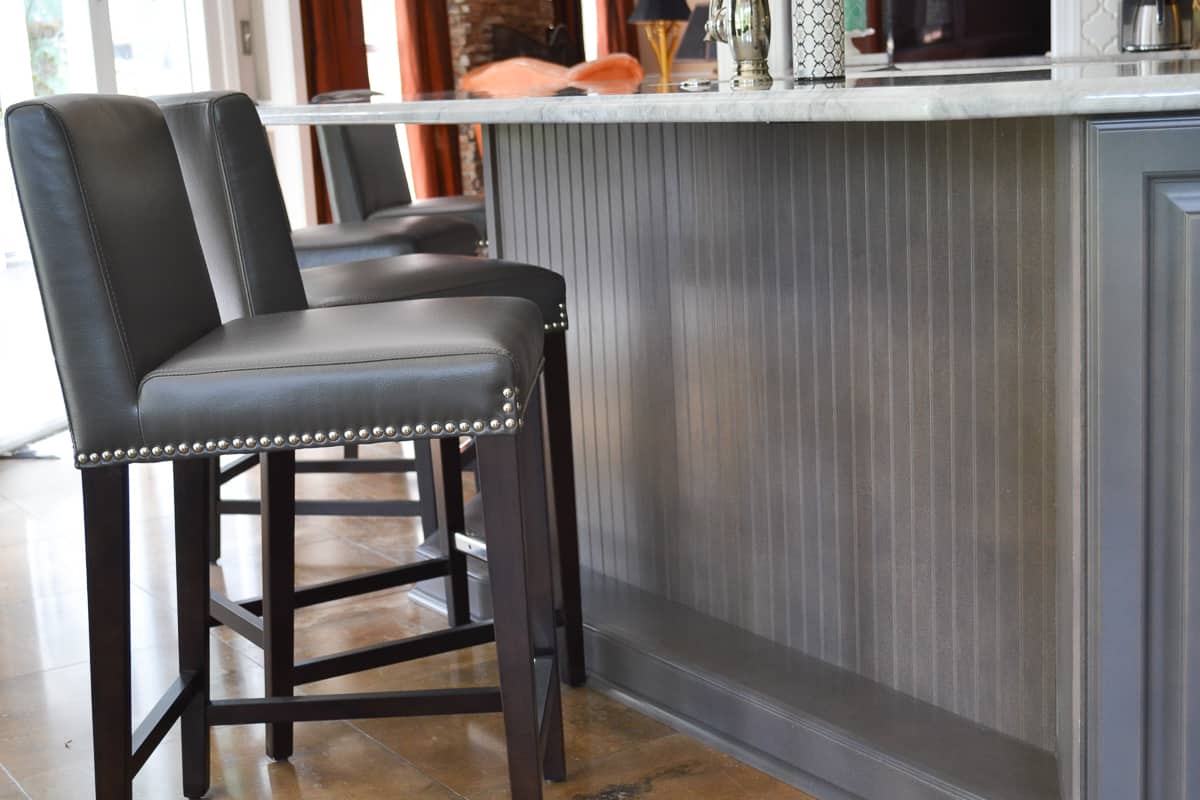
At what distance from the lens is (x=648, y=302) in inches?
92.2

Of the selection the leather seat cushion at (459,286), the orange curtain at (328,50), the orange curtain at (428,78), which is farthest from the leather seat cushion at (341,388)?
the orange curtain at (428,78)

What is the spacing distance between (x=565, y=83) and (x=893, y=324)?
162 cm

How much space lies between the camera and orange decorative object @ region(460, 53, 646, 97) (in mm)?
3182

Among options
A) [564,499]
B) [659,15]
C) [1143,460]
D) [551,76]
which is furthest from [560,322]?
[659,15]

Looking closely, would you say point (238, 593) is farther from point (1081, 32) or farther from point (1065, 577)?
point (1081, 32)

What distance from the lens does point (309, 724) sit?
88.4 inches

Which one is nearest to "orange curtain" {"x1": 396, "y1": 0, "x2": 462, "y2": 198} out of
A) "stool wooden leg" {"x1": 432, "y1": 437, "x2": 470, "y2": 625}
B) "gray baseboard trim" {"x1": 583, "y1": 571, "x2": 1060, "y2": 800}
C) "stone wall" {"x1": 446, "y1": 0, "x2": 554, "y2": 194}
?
"stone wall" {"x1": 446, "y1": 0, "x2": 554, "y2": 194}

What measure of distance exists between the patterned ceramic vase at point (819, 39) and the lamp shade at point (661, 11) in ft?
7.59

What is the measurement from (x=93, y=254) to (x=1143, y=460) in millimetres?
1099

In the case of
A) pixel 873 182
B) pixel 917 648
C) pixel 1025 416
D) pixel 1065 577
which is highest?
pixel 873 182

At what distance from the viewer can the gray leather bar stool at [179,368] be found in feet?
4.82

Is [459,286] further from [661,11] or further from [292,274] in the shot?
[661,11]

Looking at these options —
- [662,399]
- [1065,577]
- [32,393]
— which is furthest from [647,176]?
[32,393]

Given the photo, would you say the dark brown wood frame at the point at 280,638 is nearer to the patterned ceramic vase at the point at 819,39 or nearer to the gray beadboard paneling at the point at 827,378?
the gray beadboard paneling at the point at 827,378
